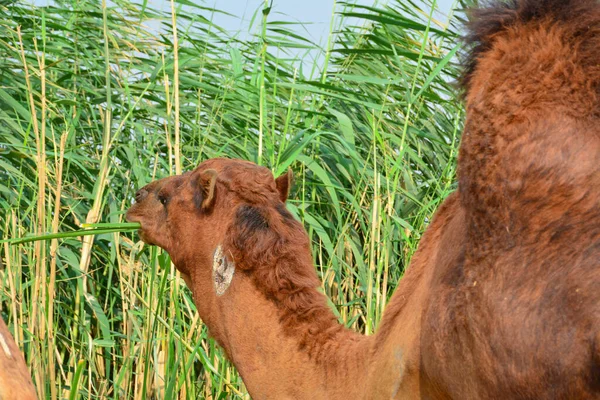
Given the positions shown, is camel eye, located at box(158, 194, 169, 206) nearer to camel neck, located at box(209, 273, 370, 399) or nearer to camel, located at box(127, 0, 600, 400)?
camel neck, located at box(209, 273, 370, 399)

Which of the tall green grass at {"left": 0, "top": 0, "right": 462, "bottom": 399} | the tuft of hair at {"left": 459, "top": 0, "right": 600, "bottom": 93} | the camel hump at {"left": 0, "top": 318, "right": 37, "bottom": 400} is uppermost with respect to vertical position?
the tuft of hair at {"left": 459, "top": 0, "right": 600, "bottom": 93}

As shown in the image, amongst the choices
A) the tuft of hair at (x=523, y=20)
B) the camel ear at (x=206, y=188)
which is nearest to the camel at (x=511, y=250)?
the tuft of hair at (x=523, y=20)

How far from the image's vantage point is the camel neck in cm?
297

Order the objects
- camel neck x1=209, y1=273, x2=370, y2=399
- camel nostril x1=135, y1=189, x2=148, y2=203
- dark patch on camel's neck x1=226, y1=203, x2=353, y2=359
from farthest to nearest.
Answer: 1. camel nostril x1=135, y1=189, x2=148, y2=203
2. dark patch on camel's neck x1=226, y1=203, x2=353, y2=359
3. camel neck x1=209, y1=273, x2=370, y2=399

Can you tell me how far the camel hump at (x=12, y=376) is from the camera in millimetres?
1730

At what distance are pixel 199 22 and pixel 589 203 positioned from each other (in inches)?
163

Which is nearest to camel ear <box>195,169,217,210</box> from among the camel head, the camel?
the camel head

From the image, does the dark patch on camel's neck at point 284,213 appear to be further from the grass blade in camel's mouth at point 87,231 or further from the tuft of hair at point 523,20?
the tuft of hair at point 523,20

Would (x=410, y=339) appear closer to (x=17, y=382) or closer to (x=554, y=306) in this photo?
(x=554, y=306)

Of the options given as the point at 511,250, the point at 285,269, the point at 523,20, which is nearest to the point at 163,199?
the point at 285,269

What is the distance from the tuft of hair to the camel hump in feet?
→ 4.41

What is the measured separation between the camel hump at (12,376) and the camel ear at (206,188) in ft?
5.71

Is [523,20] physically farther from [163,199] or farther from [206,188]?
[163,199]

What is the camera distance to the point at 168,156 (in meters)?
5.36
